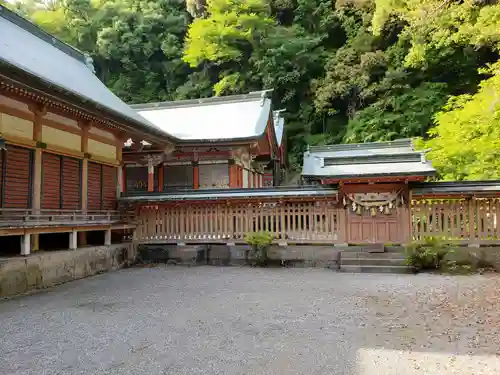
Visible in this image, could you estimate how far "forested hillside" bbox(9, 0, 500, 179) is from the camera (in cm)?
2289

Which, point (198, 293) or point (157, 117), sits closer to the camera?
point (198, 293)

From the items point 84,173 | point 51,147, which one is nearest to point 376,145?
point 84,173

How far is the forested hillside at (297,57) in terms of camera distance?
22.9 meters

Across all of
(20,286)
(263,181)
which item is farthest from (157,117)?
(20,286)

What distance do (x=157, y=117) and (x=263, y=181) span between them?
6753 millimetres

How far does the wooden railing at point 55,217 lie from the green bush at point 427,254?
26.5 ft

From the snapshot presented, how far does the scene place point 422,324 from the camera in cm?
514

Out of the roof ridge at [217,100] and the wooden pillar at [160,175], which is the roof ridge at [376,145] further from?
the wooden pillar at [160,175]

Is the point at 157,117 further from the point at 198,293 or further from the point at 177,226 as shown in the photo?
the point at 198,293

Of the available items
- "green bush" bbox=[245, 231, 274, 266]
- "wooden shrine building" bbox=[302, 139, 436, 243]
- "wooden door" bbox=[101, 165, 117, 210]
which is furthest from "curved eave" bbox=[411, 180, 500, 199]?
"wooden door" bbox=[101, 165, 117, 210]

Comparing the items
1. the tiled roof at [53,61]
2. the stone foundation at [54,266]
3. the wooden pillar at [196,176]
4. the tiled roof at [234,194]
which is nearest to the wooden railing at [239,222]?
the tiled roof at [234,194]

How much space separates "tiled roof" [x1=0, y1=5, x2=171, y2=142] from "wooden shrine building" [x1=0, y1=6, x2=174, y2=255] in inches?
1.4

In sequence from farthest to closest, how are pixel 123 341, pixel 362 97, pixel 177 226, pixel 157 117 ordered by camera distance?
pixel 362 97, pixel 157 117, pixel 177 226, pixel 123 341

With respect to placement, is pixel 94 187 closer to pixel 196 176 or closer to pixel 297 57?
pixel 196 176
